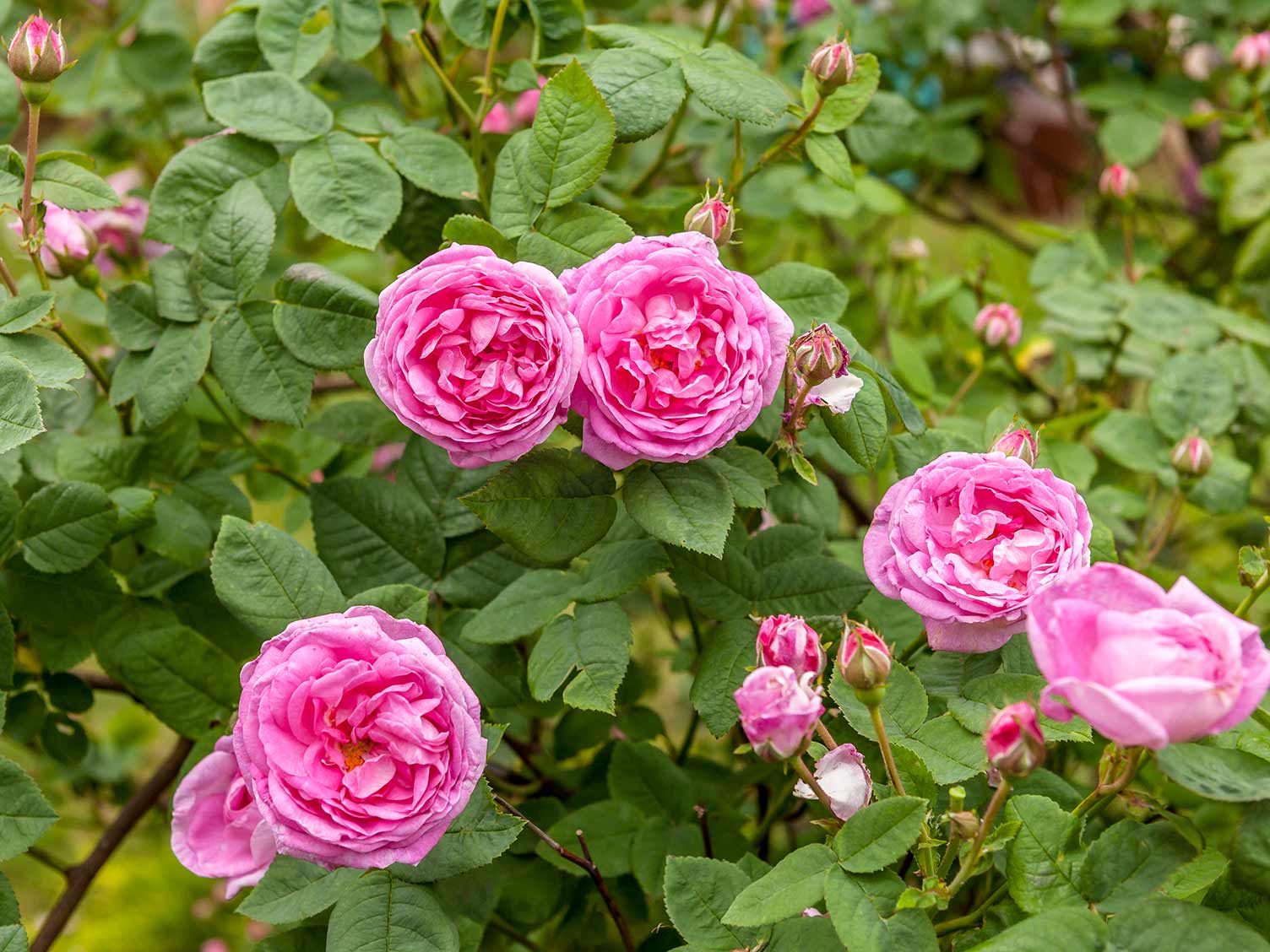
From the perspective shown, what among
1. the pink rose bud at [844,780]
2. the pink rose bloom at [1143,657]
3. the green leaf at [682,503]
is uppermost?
the pink rose bloom at [1143,657]

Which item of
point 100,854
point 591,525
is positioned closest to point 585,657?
point 591,525

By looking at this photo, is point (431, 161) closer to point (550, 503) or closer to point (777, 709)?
point (550, 503)

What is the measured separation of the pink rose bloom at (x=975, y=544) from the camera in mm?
739

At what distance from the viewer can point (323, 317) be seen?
0.93 m

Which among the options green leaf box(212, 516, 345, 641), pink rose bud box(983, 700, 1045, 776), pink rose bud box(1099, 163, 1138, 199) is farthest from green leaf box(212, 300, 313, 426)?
pink rose bud box(1099, 163, 1138, 199)

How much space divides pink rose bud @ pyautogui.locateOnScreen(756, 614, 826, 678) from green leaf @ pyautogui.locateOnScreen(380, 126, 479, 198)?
0.50 meters

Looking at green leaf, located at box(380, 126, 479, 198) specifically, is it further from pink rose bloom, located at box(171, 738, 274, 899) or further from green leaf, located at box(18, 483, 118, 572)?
pink rose bloom, located at box(171, 738, 274, 899)

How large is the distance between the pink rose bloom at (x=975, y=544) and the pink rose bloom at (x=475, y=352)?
0.24 meters

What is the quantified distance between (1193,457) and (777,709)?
0.61 metres

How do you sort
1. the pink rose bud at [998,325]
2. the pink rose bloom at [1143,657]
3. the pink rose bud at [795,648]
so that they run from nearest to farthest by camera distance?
1. the pink rose bloom at [1143,657]
2. the pink rose bud at [795,648]
3. the pink rose bud at [998,325]

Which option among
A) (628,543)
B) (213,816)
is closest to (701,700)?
(628,543)

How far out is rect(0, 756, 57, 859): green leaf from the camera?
78 cm

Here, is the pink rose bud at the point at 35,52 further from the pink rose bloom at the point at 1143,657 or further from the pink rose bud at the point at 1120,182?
the pink rose bud at the point at 1120,182

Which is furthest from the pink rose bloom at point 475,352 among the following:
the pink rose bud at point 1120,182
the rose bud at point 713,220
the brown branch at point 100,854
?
the pink rose bud at point 1120,182
